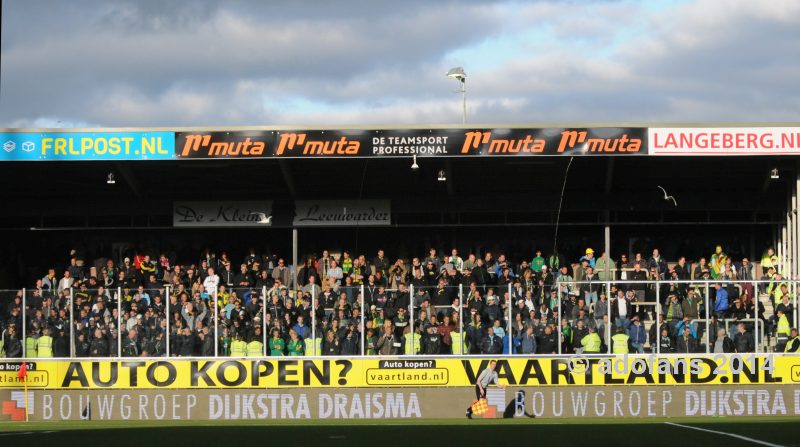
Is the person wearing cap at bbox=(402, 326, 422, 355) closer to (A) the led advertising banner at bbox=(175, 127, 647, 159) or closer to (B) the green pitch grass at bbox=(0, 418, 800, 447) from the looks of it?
(A) the led advertising banner at bbox=(175, 127, 647, 159)

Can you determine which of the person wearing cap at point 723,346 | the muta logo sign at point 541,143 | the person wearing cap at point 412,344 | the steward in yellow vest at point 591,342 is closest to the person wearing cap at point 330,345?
the person wearing cap at point 412,344

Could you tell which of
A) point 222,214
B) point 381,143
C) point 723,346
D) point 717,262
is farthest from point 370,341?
point 717,262

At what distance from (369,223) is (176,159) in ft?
21.7

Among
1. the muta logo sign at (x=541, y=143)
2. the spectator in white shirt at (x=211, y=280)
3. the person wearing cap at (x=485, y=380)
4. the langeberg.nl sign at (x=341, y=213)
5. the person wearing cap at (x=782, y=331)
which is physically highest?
the muta logo sign at (x=541, y=143)

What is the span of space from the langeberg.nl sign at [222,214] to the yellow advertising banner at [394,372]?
6823 mm

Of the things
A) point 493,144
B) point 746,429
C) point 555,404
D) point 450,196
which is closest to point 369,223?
point 450,196

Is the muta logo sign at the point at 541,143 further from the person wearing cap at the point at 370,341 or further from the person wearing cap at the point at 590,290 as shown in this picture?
the person wearing cap at the point at 370,341

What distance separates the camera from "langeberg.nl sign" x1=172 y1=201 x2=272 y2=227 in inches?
1261

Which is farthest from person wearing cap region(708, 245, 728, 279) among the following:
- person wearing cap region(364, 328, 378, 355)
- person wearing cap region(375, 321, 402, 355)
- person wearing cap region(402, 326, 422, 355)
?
person wearing cap region(364, 328, 378, 355)

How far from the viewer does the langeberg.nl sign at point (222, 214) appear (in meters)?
32.0

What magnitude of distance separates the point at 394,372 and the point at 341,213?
23.4 ft

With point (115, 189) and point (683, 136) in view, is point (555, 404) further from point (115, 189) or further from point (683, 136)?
point (115, 189)

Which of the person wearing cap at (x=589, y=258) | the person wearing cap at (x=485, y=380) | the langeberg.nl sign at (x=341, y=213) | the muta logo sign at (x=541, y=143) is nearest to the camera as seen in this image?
the person wearing cap at (x=485, y=380)

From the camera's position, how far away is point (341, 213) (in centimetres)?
3173
